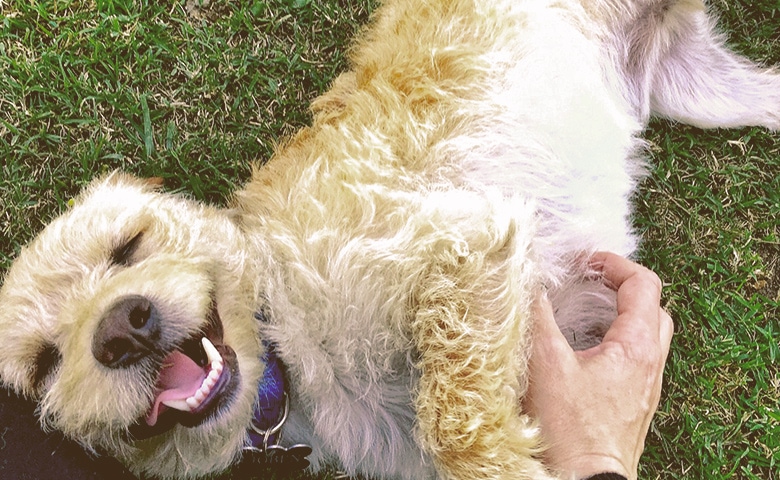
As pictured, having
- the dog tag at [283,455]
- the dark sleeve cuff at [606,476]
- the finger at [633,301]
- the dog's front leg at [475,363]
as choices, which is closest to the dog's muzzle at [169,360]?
the dog tag at [283,455]

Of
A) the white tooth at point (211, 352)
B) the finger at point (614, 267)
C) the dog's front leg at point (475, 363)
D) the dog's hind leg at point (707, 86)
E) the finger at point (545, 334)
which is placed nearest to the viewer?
the dog's front leg at point (475, 363)

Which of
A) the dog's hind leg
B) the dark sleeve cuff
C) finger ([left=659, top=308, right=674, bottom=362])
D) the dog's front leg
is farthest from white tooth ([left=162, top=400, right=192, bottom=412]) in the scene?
the dog's hind leg

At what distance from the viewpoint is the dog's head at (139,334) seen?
2.13 m

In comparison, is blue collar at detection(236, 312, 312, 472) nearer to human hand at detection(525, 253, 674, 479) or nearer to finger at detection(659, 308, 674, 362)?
human hand at detection(525, 253, 674, 479)

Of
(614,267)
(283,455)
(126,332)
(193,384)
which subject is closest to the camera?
(126,332)

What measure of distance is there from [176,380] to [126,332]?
35 cm

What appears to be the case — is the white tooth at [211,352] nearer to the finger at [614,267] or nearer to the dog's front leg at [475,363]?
the dog's front leg at [475,363]

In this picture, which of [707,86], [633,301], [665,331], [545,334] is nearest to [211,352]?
[545,334]

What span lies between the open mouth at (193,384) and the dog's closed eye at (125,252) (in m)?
0.42

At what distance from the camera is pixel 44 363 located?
7.72 feet

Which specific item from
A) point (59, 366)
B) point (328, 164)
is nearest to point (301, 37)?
point (328, 164)

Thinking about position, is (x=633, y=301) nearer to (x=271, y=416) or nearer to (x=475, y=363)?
(x=475, y=363)

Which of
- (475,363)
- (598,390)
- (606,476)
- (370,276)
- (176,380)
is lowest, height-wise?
(606,476)

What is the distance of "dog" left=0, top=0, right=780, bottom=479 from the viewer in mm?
2156
